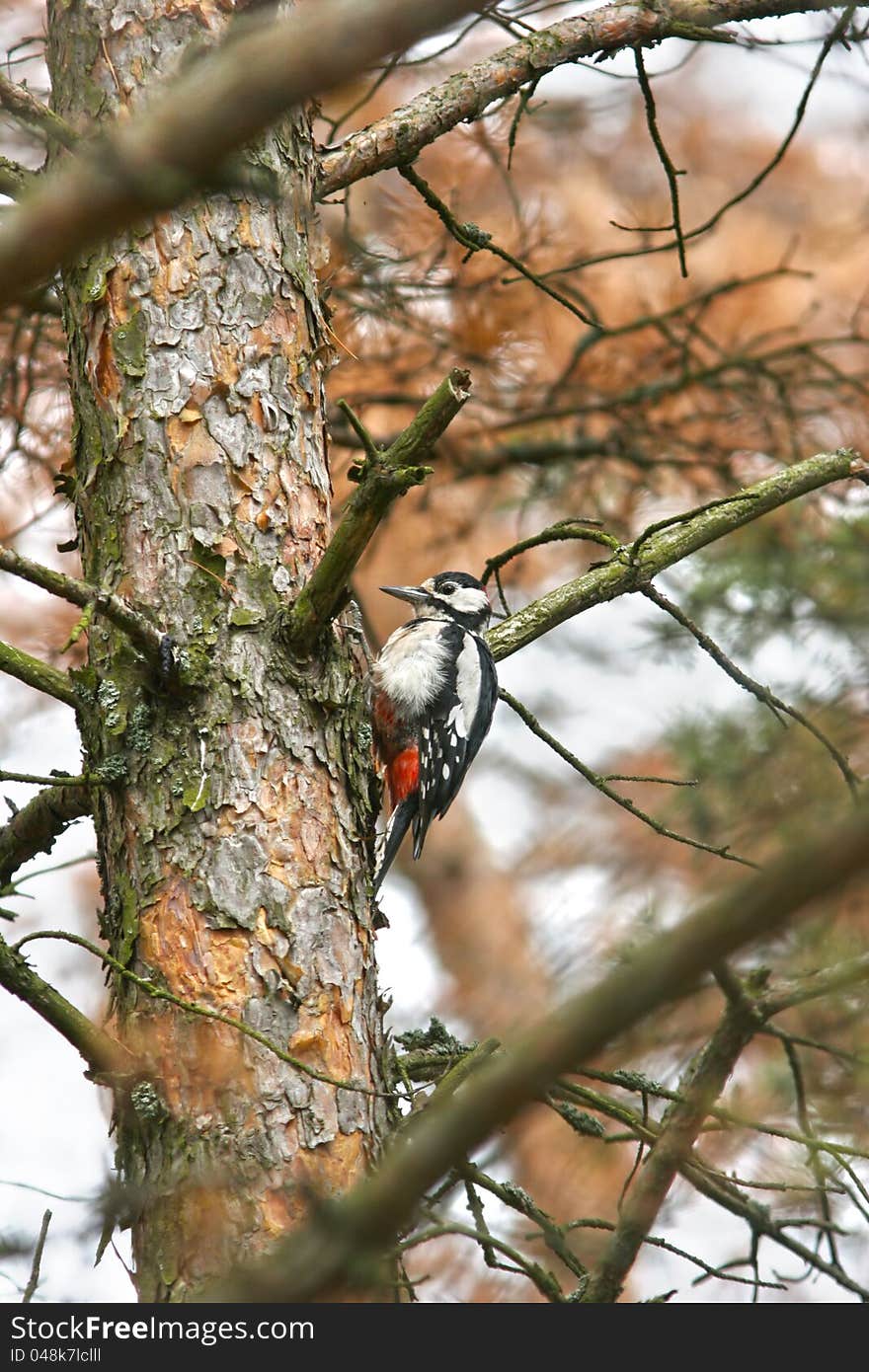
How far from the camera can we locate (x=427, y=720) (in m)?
4.18

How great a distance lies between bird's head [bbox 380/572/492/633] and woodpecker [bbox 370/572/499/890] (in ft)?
1.37

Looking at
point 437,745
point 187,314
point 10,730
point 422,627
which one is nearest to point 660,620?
point 422,627

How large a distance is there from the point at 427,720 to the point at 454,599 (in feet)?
2.73

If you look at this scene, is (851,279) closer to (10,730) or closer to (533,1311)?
(10,730)

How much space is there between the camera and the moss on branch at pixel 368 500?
2.11m

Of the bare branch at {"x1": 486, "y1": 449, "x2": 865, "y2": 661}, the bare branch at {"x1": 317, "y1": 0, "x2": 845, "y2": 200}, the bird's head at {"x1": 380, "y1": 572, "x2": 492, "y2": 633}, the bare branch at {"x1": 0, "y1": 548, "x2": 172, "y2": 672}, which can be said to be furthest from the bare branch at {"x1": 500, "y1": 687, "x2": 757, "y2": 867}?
the bird's head at {"x1": 380, "y1": 572, "x2": 492, "y2": 633}

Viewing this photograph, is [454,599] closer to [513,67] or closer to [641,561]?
[641,561]

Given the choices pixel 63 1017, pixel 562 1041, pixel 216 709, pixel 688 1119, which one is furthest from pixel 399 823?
pixel 562 1041

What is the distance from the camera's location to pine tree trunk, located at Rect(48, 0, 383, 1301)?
2291 mm

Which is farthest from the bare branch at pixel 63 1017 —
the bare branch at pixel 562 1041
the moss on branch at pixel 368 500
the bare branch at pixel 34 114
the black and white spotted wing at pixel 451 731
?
the black and white spotted wing at pixel 451 731

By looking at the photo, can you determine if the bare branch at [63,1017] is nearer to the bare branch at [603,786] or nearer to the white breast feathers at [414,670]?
the bare branch at [603,786]

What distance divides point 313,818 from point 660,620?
9.95 feet

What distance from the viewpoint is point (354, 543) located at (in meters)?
2.32

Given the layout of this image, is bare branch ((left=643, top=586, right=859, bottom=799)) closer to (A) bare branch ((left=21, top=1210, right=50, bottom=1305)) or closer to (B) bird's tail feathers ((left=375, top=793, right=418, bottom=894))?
(B) bird's tail feathers ((left=375, top=793, right=418, bottom=894))
